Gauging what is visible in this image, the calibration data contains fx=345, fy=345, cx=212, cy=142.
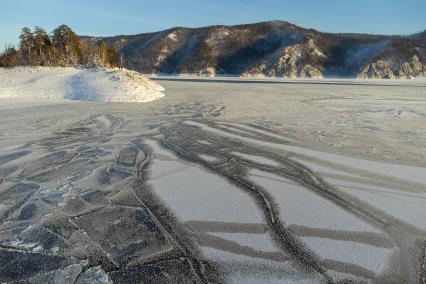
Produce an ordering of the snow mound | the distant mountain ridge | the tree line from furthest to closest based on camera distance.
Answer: the distant mountain ridge, the tree line, the snow mound

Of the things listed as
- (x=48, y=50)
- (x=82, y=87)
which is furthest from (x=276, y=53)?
(x=82, y=87)

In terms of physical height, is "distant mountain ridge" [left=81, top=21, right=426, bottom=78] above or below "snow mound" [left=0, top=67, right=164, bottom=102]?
above

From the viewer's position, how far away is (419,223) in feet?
13.1

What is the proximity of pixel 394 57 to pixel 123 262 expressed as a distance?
99694 millimetres

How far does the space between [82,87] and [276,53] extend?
8725cm

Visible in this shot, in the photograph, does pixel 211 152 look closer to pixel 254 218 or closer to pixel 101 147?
pixel 101 147

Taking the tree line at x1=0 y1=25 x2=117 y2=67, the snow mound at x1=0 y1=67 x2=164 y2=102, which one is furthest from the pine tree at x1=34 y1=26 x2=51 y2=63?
the snow mound at x1=0 y1=67 x2=164 y2=102

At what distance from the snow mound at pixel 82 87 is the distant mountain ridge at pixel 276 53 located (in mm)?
70277

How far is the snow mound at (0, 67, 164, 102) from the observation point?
1936 centimetres

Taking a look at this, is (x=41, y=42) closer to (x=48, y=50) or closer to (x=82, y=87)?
(x=48, y=50)

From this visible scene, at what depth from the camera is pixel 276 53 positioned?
332ft

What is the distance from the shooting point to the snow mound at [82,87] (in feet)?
63.5

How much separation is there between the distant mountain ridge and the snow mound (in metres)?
70.3

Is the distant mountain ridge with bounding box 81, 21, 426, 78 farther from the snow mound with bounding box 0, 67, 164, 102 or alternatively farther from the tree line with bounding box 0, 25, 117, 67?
the snow mound with bounding box 0, 67, 164, 102
